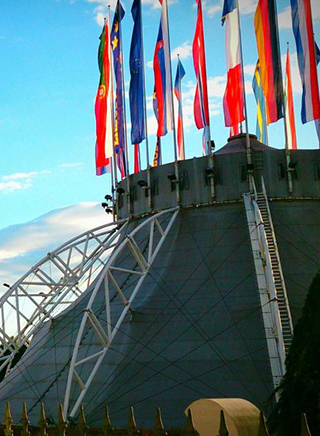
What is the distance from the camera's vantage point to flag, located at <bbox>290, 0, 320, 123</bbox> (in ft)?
97.0

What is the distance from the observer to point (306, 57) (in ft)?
98.6

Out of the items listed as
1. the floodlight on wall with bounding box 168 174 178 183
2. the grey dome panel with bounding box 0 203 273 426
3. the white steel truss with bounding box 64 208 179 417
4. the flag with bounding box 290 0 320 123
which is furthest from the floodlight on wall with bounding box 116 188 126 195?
the flag with bounding box 290 0 320 123

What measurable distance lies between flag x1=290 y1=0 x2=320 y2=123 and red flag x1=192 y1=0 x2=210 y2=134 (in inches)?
153

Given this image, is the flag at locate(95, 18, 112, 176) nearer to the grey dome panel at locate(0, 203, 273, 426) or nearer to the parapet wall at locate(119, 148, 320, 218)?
the parapet wall at locate(119, 148, 320, 218)

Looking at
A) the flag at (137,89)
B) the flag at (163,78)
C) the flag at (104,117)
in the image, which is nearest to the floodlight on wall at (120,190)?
the flag at (137,89)

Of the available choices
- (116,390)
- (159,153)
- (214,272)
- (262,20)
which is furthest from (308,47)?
(159,153)

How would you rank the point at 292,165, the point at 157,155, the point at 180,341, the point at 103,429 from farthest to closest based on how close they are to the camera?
the point at 157,155 → the point at 292,165 → the point at 180,341 → the point at 103,429

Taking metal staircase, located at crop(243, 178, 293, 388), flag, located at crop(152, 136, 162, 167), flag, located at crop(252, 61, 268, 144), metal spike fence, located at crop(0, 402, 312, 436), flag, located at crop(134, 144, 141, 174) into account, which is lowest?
metal spike fence, located at crop(0, 402, 312, 436)

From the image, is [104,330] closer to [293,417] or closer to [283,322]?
[283,322]

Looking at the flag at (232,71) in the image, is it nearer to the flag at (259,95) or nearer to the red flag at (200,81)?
the red flag at (200,81)

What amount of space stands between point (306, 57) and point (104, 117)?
1058 cm

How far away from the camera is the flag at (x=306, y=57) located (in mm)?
29562

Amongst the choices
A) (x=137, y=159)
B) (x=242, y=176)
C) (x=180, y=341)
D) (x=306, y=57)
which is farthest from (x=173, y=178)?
(x=180, y=341)

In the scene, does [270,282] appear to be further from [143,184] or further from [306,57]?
[306,57]
